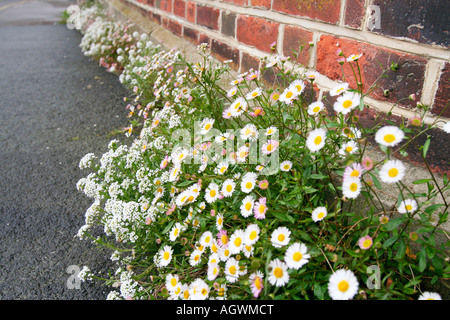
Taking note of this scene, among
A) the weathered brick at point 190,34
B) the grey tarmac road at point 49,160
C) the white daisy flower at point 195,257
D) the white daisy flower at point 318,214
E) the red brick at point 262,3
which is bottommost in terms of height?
the grey tarmac road at point 49,160

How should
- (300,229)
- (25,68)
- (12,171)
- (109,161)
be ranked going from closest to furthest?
(300,229) < (109,161) < (12,171) < (25,68)

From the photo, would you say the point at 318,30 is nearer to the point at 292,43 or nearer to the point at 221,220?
the point at 292,43

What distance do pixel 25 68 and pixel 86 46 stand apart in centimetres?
79

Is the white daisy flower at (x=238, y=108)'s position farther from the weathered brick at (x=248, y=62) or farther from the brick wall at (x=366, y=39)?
the weathered brick at (x=248, y=62)

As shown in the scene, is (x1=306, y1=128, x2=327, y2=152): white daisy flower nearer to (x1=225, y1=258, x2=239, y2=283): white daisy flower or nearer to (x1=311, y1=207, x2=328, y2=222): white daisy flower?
(x1=311, y1=207, x2=328, y2=222): white daisy flower

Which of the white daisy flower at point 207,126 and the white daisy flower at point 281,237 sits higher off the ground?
the white daisy flower at point 207,126

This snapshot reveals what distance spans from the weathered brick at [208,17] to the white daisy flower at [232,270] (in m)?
1.70

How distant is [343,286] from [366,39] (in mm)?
869

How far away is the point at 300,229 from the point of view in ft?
4.39

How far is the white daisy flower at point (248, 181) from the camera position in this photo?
1.34 metres

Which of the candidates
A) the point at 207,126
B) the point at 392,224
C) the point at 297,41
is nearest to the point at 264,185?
the point at 392,224

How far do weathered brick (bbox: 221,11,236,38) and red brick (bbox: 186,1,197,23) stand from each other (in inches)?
20.8

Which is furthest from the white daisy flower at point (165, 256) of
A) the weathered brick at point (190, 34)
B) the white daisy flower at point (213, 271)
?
the weathered brick at point (190, 34)

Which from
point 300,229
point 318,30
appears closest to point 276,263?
point 300,229
